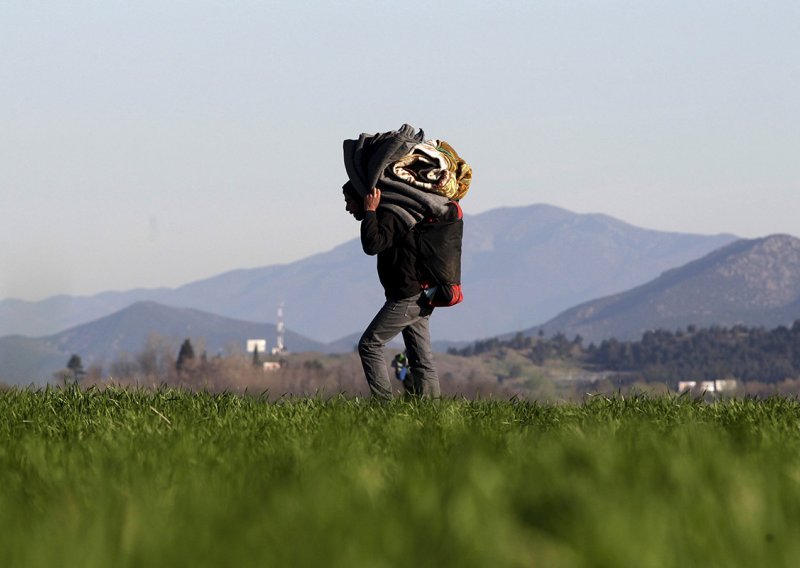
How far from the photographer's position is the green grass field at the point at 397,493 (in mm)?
3410

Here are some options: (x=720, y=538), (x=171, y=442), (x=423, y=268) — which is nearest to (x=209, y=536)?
(x=720, y=538)

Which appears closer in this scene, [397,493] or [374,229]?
[397,493]

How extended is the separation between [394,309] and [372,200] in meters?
1.07

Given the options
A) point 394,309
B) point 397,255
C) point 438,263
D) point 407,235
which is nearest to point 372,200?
point 407,235

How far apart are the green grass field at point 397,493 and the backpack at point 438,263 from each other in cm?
261

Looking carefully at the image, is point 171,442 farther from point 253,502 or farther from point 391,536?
point 391,536

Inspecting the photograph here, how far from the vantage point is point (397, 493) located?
4699 millimetres

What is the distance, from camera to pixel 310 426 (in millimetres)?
8469

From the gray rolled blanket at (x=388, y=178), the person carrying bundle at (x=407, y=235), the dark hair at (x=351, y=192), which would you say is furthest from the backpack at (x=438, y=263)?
the dark hair at (x=351, y=192)

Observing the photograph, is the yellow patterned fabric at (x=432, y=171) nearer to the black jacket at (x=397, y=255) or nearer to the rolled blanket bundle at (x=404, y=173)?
the rolled blanket bundle at (x=404, y=173)

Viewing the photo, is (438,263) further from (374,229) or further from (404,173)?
(404,173)

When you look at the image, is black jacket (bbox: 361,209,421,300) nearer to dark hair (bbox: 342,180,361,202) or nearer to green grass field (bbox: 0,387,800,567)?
dark hair (bbox: 342,180,361,202)

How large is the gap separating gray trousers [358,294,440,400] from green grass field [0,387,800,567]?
254 cm

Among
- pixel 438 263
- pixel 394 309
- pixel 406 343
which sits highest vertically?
pixel 438 263
